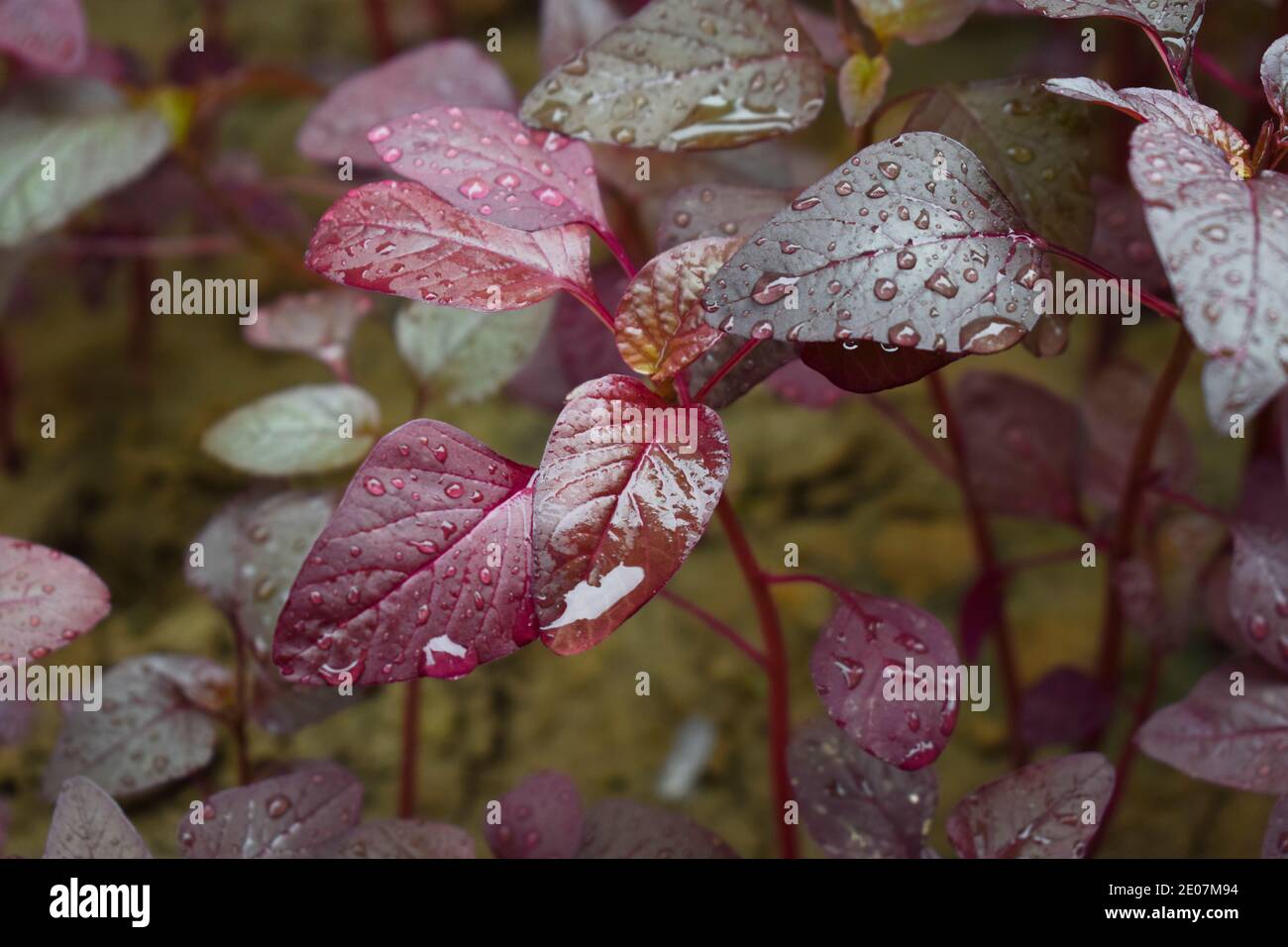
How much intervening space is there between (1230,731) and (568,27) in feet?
2.61

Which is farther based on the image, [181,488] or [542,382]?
[181,488]

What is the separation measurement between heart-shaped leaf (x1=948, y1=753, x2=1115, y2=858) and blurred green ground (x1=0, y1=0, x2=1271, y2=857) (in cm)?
45

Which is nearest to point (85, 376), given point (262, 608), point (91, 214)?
point (91, 214)

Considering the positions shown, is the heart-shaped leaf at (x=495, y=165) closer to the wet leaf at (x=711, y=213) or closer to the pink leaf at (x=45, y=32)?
the wet leaf at (x=711, y=213)

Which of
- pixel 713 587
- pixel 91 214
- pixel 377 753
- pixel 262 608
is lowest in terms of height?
pixel 377 753

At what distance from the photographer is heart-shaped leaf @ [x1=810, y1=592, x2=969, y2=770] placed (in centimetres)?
61

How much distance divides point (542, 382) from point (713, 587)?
405 millimetres

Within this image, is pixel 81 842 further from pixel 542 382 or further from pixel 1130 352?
pixel 1130 352

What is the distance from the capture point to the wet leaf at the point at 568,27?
947 mm

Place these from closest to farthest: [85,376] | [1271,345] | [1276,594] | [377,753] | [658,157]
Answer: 1. [1271,345]
2. [1276,594]
3. [658,157]
4. [377,753]
5. [85,376]

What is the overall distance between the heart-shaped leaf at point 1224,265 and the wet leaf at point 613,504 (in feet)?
0.77

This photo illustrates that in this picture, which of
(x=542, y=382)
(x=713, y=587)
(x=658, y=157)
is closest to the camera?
(x=658, y=157)

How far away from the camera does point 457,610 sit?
1.82ft

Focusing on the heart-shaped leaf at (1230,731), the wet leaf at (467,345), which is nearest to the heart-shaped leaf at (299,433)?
the wet leaf at (467,345)
